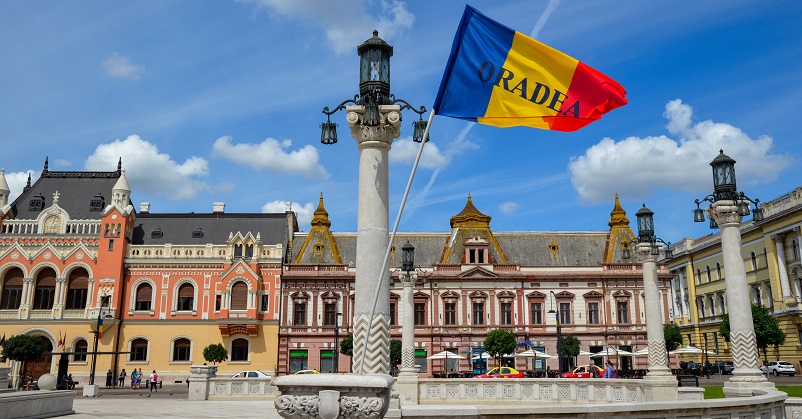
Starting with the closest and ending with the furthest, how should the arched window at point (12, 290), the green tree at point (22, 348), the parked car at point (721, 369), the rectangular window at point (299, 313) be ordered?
1. the green tree at point (22, 348)
2. the arched window at point (12, 290)
3. the parked car at point (721, 369)
4. the rectangular window at point (299, 313)

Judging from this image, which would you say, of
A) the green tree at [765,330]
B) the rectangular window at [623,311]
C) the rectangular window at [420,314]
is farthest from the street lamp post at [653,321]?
the rectangular window at [420,314]

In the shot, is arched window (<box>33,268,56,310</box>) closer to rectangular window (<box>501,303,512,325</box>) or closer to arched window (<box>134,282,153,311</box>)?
arched window (<box>134,282,153,311</box>)

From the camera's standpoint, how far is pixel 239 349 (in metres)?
52.4

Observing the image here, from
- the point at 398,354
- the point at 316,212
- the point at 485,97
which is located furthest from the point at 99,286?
the point at 485,97

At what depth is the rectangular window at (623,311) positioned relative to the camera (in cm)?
5397

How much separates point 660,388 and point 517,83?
15458 mm

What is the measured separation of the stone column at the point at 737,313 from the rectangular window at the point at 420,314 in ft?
116

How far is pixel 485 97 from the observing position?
12.5 metres

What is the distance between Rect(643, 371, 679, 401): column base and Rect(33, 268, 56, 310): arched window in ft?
153

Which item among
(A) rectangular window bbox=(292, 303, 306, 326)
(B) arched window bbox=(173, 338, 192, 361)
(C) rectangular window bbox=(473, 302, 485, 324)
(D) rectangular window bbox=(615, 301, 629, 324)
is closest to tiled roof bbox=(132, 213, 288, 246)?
(A) rectangular window bbox=(292, 303, 306, 326)

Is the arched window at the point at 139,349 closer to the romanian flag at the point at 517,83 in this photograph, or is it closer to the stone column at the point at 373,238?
the stone column at the point at 373,238

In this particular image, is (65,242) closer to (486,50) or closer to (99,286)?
(99,286)

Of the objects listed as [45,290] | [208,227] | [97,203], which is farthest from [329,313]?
[45,290]

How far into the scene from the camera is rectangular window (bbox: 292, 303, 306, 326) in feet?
176
